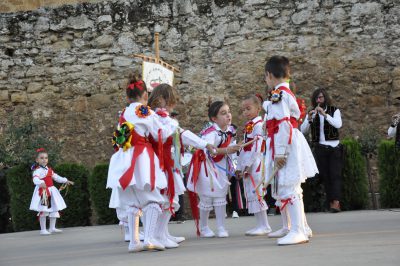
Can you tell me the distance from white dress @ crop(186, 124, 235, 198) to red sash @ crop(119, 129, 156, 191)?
136 cm

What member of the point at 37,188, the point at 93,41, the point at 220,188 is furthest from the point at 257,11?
the point at 220,188

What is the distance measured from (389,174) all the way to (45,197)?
196 inches

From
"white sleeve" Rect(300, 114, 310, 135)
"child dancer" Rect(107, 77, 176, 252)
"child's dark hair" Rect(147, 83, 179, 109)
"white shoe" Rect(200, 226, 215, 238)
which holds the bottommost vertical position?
"white shoe" Rect(200, 226, 215, 238)

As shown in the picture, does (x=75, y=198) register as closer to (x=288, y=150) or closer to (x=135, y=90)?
(x=135, y=90)

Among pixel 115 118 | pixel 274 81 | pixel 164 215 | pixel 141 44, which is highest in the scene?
pixel 141 44

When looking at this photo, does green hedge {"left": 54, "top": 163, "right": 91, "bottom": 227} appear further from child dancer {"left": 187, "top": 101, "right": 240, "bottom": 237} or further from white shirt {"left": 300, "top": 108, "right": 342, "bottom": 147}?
child dancer {"left": 187, "top": 101, "right": 240, "bottom": 237}

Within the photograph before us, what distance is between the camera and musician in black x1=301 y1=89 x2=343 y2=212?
1079 centimetres

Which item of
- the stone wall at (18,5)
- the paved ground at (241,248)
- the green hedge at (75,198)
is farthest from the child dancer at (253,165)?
the stone wall at (18,5)

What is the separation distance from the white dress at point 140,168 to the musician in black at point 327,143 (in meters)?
4.55

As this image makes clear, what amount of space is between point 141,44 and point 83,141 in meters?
2.05

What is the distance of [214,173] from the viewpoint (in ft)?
26.2

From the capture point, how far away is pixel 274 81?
21.6 ft

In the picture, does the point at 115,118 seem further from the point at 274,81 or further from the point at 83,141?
the point at 274,81

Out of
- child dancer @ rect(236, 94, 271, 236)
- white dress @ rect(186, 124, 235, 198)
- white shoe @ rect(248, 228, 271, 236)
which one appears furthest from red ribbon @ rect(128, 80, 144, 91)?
white shoe @ rect(248, 228, 271, 236)
